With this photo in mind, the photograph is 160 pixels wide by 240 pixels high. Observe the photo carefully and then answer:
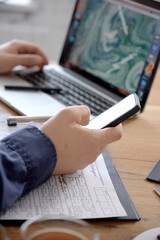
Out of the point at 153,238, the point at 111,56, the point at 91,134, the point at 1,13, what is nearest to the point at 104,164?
the point at 91,134

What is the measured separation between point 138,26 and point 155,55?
0.11 m

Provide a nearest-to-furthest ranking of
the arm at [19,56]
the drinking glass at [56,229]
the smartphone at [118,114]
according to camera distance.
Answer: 1. the drinking glass at [56,229]
2. the smartphone at [118,114]
3. the arm at [19,56]

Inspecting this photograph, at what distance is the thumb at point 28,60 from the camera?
3.80 ft

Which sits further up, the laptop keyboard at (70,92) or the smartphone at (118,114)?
the smartphone at (118,114)

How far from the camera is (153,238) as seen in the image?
0.56 metres

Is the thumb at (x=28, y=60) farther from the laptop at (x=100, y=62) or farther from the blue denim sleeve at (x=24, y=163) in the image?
the blue denim sleeve at (x=24, y=163)

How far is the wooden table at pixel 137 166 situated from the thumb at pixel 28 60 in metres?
0.25

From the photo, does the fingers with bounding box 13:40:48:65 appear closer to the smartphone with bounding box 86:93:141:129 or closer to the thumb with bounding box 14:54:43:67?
the thumb with bounding box 14:54:43:67

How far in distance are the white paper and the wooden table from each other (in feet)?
0.07

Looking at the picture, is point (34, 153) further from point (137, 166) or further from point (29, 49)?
point (29, 49)

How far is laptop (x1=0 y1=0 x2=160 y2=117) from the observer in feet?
3.30

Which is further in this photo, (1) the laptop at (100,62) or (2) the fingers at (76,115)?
(1) the laptop at (100,62)

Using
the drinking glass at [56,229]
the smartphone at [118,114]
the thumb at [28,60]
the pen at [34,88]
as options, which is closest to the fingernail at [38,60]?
the thumb at [28,60]

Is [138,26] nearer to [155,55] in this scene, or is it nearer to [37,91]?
[155,55]
